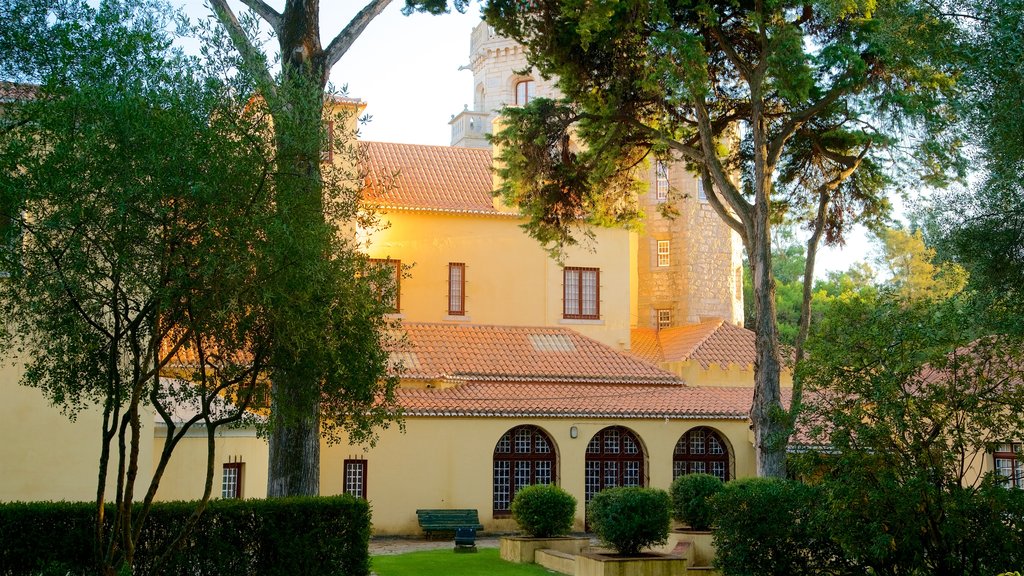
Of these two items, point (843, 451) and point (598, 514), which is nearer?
point (843, 451)

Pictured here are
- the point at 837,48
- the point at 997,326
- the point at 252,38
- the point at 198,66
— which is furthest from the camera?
the point at 837,48

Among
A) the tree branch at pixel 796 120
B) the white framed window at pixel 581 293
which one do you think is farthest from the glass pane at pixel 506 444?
the tree branch at pixel 796 120

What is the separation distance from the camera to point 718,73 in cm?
2080

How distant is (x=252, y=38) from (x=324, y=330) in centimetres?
338

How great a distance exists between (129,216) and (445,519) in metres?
17.7

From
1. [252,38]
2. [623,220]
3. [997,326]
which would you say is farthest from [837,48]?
[252,38]

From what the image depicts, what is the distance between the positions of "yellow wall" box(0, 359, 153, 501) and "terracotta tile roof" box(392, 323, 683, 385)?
1241 cm

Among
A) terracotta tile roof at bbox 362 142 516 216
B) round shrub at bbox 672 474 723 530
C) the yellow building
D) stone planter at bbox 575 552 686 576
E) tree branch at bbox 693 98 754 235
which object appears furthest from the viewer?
terracotta tile roof at bbox 362 142 516 216

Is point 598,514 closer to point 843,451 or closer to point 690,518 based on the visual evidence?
point 690,518

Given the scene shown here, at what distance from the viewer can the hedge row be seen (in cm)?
1243

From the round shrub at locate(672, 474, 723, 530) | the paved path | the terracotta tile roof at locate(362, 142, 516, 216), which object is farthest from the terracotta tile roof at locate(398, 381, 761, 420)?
the terracotta tile roof at locate(362, 142, 516, 216)

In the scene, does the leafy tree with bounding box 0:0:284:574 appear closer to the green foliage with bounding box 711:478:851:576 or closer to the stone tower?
the green foliage with bounding box 711:478:851:576

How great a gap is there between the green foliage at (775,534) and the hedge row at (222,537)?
509 centimetres

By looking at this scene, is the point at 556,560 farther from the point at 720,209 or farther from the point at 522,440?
the point at 522,440
